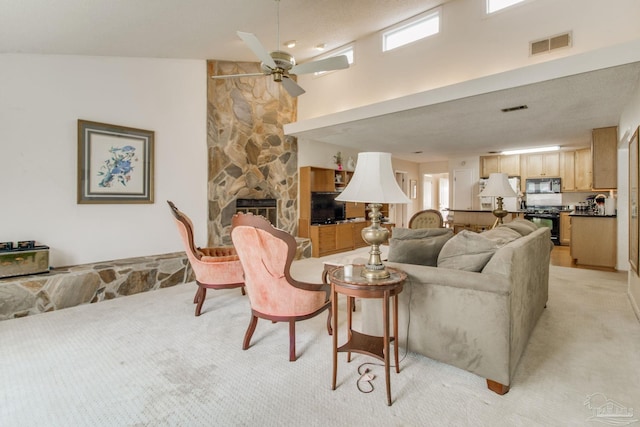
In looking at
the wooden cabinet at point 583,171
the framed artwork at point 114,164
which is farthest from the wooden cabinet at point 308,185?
the wooden cabinet at point 583,171

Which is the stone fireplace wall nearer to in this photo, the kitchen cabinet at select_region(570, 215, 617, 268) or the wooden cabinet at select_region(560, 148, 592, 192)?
the kitchen cabinet at select_region(570, 215, 617, 268)

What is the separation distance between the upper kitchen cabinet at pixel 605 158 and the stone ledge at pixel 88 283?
21.4ft

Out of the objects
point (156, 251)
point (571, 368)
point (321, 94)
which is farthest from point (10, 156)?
point (571, 368)

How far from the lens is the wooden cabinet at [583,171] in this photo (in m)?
7.34

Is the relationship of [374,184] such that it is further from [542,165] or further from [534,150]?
[542,165]

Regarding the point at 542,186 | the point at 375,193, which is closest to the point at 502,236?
the point at 375,193

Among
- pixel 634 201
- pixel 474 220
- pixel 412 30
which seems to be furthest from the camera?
pixel 474 220

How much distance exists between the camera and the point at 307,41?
5059 millimetres

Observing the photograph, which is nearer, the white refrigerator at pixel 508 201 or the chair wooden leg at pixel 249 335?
the chair wooden leg at pixel 249 335

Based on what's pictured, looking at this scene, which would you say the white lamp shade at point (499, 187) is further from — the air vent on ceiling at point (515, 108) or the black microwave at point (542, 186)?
the black microwave at point (542, 186)

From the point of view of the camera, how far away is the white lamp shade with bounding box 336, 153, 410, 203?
1911 mm

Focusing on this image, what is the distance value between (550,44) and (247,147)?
178 inches

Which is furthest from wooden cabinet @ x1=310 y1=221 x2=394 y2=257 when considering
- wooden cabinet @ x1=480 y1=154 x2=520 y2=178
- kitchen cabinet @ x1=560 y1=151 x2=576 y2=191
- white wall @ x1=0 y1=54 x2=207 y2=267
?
kitchen cabinet @ x1=560 y1=151 x2=576 y2=191

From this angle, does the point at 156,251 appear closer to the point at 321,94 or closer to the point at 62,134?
the point at 62,134
